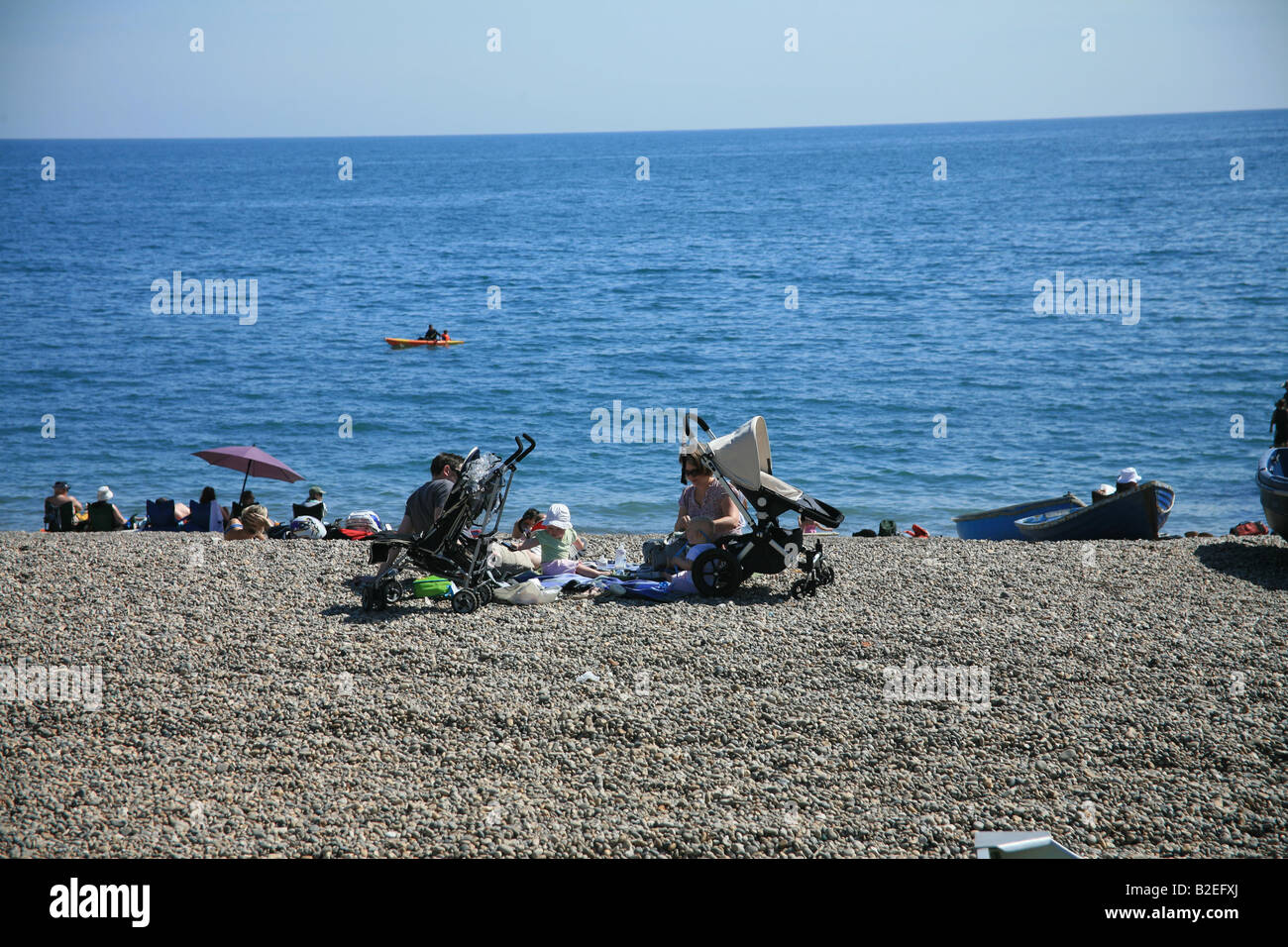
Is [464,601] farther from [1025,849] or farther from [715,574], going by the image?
[1025,849]

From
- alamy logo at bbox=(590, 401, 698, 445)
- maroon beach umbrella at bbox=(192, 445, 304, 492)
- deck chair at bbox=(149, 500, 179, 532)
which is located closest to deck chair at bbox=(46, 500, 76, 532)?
deck chair at bbox=(149, 500, 179, 532)

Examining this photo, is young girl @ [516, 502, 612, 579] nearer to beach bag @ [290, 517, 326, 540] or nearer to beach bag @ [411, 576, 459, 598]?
beach bag @ [411, 576, 459, 598]

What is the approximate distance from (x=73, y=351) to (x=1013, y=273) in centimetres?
4376

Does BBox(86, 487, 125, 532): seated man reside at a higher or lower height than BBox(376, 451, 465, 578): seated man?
lower

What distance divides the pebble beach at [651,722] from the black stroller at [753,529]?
251mm

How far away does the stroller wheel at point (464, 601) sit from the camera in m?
8.79


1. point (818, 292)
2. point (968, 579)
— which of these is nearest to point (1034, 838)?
point (968, 579)

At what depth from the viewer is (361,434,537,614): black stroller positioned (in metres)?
9.01

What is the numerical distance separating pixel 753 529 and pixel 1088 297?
4571 centimetres

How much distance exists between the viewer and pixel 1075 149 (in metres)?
152

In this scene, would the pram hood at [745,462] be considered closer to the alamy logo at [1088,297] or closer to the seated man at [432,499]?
the seated man at [432,499]

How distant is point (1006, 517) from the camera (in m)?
15.2

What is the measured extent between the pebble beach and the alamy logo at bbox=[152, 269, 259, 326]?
38629mm

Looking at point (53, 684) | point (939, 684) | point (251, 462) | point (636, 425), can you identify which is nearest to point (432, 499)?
point (53, 684)
